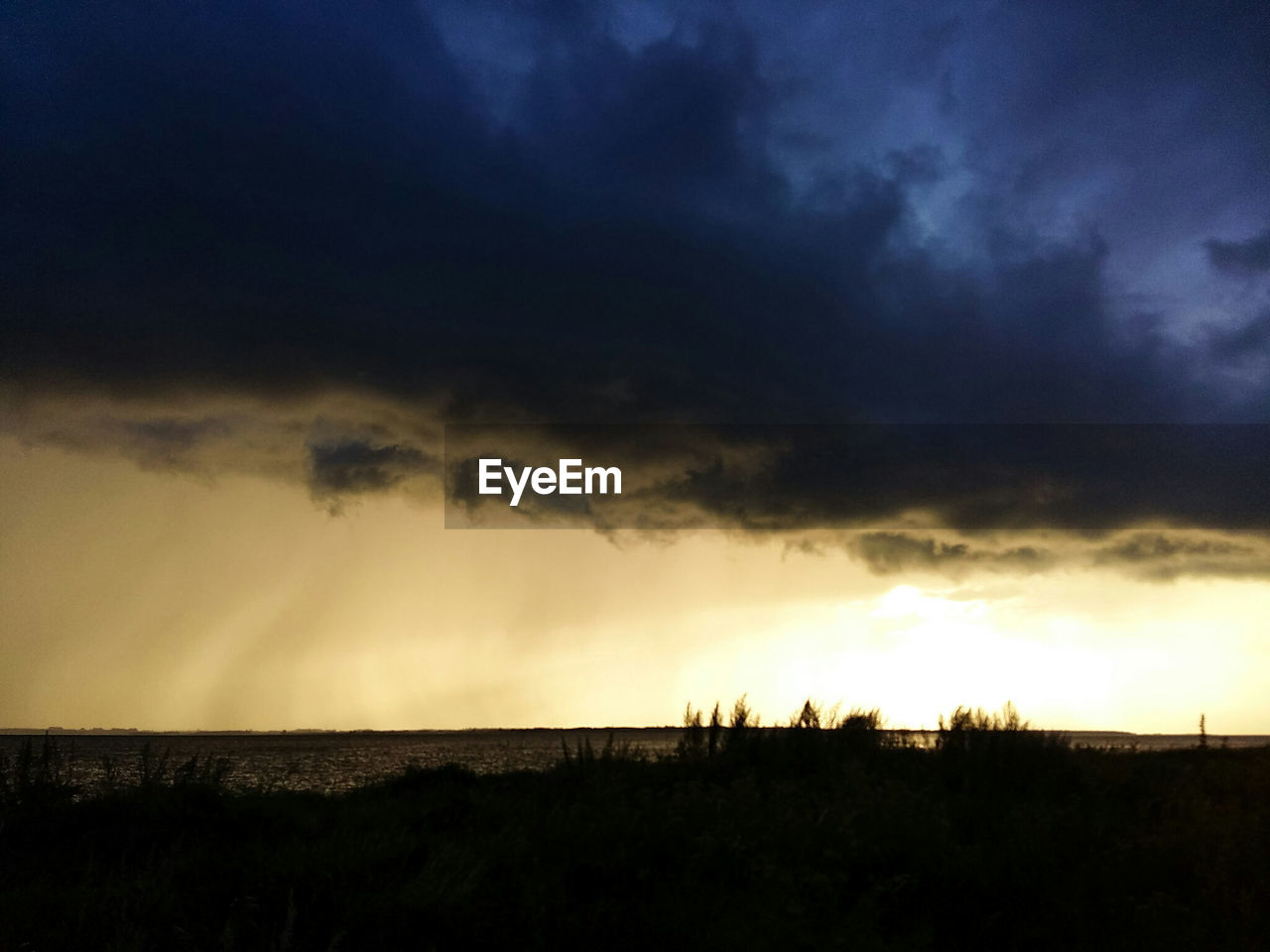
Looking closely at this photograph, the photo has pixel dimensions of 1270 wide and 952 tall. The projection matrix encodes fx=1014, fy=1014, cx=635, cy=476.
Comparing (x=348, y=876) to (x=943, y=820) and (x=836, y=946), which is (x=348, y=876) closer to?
(x=836, y=946)

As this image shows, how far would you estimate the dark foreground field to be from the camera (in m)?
7.35

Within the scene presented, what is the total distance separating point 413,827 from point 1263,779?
10631mm

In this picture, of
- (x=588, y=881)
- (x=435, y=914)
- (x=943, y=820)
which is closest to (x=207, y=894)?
(x=435, y=914)

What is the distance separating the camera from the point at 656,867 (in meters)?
8.98

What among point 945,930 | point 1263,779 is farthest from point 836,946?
point 1263,779

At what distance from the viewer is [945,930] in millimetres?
8211

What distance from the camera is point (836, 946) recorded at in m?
7.18

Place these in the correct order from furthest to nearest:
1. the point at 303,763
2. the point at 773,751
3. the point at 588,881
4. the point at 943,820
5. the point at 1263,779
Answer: the point at 303,763 < the point at 773,751 < the point at 1263,779 < the point at 943,820 < the point at 588,881

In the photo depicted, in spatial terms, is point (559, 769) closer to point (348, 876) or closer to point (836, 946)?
point (348, 876)

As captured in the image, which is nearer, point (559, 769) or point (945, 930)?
point (945, 930)

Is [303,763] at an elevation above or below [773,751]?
below

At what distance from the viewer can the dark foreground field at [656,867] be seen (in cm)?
735

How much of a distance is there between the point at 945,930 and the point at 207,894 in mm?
5902

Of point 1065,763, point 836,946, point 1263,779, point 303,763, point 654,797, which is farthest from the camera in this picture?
point 303,763
